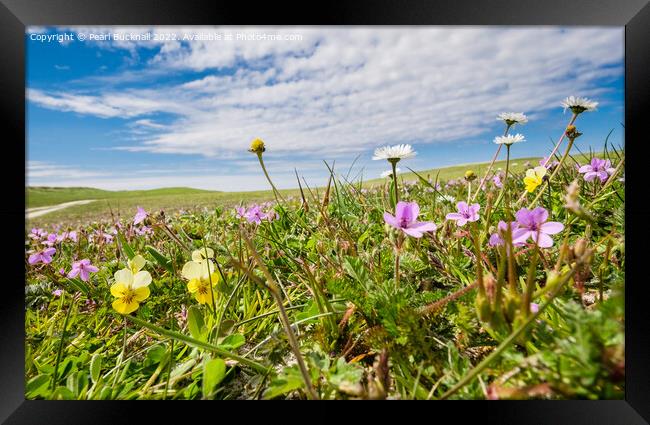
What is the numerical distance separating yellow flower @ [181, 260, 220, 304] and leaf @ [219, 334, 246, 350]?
0.18m

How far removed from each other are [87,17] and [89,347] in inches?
41.8

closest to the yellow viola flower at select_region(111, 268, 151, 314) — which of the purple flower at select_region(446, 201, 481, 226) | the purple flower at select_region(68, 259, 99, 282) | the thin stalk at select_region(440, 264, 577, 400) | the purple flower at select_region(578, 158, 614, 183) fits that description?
the purple flower at select_region(68, 259, 99, 282)

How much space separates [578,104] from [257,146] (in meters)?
1.38

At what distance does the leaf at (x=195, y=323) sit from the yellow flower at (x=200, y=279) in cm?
10

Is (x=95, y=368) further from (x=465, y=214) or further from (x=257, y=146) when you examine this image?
(x=465, y=214)

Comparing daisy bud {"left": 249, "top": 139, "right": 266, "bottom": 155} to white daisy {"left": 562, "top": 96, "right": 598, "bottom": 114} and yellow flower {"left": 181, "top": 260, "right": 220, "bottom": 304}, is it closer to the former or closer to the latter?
yellow flower {"left": 181, "top": 260, "right": 220, "bottom": 304}

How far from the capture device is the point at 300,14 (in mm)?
1130

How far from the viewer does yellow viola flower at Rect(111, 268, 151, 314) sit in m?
1.13

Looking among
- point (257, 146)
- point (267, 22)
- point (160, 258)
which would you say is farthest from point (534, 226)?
point (160, 258)

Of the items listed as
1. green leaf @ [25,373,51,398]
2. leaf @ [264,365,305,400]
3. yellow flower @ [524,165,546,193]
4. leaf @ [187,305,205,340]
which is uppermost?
yellow flower @ [524,165,546,193]

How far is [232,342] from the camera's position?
1025mm

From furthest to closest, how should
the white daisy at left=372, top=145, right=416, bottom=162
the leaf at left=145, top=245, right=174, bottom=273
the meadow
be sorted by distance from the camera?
the leaf at left=145, top=245, right=174, bottom=273 → the white daisy at left=372, top=145, right=416, bottom=162 → the meadow
